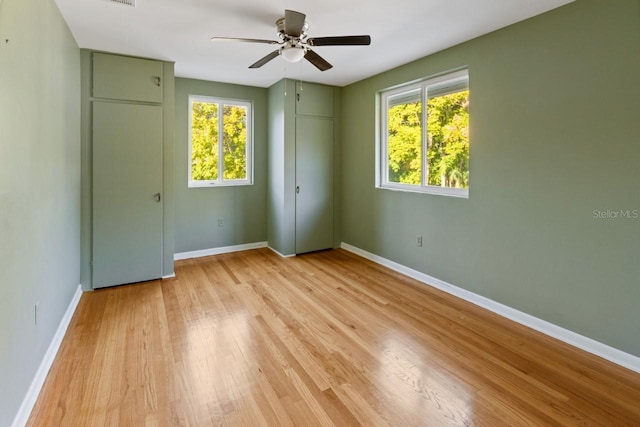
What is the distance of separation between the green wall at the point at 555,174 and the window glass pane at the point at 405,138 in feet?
1.58

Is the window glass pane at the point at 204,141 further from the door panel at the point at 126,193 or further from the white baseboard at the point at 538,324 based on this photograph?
the white baseboard at the point at 538,324

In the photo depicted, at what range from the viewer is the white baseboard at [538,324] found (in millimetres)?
2320

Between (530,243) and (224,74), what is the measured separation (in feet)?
13.0

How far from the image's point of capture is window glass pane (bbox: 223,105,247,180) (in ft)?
16.5

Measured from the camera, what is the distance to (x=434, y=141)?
381 centimetres

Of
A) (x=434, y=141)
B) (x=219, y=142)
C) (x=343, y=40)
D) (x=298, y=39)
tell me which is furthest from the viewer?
(x=219, y=142)

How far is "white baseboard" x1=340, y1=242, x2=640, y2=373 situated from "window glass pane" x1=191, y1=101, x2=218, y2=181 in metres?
2.99

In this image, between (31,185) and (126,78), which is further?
(126,78)

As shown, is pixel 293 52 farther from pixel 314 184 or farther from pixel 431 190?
pixel 314 184

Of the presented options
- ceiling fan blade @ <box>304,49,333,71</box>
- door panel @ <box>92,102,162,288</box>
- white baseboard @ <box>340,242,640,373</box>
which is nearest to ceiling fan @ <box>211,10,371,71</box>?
ceiling fan blade @ <box>304,49,333,71</box>

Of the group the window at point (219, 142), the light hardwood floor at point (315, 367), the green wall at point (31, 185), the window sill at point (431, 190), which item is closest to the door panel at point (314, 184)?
the window at point (219, 142)

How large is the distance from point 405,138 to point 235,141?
8.14 ft

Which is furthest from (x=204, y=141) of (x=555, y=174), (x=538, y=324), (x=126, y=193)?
(x=538, y=324)

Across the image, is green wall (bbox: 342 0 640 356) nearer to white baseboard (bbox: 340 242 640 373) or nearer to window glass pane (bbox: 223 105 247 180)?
white baseboard (bbox: 340 242 640 373)
